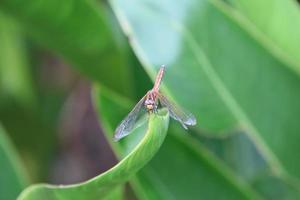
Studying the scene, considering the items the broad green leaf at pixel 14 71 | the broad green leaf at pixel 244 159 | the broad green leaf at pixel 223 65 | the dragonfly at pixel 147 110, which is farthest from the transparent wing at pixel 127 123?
the broad green leaf at pixel 14 71

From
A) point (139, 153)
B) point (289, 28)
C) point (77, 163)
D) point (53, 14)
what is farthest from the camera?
point (77, 163)

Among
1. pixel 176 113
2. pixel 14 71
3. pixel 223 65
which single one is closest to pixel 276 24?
pixel 223 65

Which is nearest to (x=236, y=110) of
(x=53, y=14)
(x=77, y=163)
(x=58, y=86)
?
(x=53, y=14)

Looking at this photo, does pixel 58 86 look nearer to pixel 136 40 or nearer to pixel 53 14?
pixel 53 14

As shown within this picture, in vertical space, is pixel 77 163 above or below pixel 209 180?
below

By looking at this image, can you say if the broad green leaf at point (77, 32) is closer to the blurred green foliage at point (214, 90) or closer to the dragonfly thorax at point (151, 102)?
the blurred green foliage at point (214, 90)

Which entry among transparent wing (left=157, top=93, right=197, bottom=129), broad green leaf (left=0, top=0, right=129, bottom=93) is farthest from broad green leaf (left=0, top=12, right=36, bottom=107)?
transparent wing (left=157, top=93, right=197, bottom=129)
